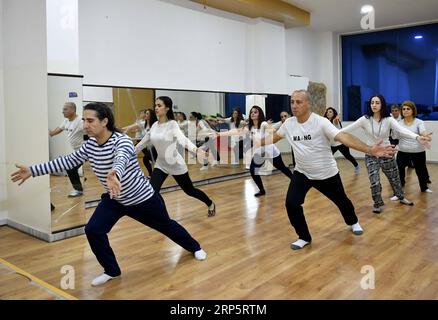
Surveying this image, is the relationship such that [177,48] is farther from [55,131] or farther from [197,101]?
[55,131]

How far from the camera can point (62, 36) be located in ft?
13.2

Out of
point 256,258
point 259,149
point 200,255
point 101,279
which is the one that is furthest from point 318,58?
point 101,279

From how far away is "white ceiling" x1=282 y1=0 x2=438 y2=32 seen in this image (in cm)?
827

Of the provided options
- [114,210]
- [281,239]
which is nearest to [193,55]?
[281,239]

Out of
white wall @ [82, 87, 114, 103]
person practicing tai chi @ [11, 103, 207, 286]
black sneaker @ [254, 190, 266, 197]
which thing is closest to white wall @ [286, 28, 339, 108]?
black sneaker @ [254, 190, 266, 197]

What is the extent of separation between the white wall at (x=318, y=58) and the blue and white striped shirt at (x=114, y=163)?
313 inches

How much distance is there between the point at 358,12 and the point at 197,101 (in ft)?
14.0

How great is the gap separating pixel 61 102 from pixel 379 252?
324 centimetres

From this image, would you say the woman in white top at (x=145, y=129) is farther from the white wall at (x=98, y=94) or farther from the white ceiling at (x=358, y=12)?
the white ceiling at (x=358, y=12)

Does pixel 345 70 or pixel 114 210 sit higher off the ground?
pixel 345 70

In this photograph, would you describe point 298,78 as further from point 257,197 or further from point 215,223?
point 215,223

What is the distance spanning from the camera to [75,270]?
3.30m

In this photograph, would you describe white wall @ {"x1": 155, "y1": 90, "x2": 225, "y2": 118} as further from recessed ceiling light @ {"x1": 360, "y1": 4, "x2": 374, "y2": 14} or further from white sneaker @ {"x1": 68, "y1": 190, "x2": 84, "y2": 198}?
recessed ceiling light @ {"x1": 360, "y1": 4, "x2": 374, "y2": 14}

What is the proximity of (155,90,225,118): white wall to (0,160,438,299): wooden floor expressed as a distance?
2167mm
